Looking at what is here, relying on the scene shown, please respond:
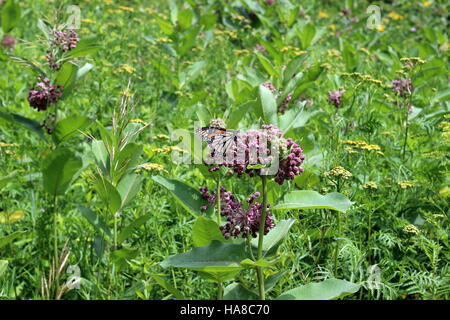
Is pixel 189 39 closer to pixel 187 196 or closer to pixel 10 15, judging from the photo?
pixel 10 15

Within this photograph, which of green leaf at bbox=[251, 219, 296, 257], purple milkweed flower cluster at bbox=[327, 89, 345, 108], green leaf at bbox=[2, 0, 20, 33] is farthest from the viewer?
green leaf at bbox=[2, 0, 20, 33]

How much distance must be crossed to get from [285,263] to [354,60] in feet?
9.79

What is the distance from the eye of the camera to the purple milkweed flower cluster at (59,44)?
2.68m

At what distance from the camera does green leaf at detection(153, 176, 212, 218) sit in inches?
79.2

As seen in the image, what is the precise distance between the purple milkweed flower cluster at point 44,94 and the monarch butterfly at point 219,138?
4.10ft

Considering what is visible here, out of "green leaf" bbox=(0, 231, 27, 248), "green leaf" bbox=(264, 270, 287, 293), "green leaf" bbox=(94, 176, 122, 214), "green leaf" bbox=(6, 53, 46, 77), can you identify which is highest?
"green leaf" bbox=(6, 53, 46, 77)

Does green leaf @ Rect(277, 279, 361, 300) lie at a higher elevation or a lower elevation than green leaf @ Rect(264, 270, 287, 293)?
lower

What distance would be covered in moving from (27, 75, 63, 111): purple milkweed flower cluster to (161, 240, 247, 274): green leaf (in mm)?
1458

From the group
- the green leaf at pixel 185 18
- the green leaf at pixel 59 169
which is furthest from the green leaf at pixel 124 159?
the green leaf at pixel 185 18

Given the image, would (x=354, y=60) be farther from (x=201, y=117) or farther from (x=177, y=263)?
(x=177, y=263)

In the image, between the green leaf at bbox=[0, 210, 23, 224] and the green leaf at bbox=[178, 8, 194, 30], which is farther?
the green leaf at bbox=[178, 8, 194, 30]

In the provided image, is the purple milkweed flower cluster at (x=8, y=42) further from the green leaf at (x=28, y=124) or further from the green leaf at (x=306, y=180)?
the green leaf at (x=306, y=180)

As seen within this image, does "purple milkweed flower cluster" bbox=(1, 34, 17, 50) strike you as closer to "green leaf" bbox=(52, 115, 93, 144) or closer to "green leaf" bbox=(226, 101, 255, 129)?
"green leaf" bbox=(52, 115, 93, 144)

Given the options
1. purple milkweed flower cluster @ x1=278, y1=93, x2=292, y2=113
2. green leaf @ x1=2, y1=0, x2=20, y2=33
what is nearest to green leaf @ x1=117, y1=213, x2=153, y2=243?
purple milkweed flower cluster @ x1=278, y1=93, x2=292, y2=113
